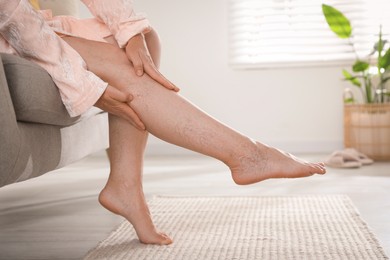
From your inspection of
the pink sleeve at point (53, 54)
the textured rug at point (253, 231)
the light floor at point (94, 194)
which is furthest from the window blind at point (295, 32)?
the pink sleeve at point (53, 54)

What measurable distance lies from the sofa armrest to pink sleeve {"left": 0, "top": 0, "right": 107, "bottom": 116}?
200 mm

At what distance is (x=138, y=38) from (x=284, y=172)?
0.47 meters

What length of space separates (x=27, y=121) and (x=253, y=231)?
677 millimetres

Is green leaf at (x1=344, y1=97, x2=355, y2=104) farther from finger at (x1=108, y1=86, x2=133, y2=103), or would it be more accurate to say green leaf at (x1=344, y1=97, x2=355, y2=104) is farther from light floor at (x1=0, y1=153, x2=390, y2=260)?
finger at (x1=108, y1=86, x2=133, y2=103)

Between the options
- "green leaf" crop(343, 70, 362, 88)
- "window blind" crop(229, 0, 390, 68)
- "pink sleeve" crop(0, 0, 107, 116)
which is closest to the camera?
"pink sleeve" crop(0, 0, 107, 116)

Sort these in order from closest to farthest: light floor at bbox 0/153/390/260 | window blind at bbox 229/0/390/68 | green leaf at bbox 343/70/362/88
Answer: light floor at bbox 0/153/390/260
green leaf at bbox 343/70/362/88
window blind at bbox 229/0/390/68

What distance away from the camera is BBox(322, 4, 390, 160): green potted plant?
3494mm

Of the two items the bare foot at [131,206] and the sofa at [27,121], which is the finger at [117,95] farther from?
the bare foot at [131,206]

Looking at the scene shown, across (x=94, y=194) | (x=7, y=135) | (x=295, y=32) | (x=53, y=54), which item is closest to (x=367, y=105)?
(x=295, y=32)

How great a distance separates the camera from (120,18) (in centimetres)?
155

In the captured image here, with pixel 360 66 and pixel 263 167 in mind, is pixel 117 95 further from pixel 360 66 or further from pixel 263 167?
pixel 360 66

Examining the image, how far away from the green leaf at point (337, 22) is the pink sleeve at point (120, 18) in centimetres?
226

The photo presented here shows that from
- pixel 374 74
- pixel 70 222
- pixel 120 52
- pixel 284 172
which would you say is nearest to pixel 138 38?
pixel 120 52

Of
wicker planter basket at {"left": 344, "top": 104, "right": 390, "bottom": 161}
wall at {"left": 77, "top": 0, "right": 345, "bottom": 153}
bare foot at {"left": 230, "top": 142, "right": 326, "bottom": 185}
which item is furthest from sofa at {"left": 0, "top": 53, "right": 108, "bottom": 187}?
wall at {"left": 77, "top": 0, "right": 345, "bottom": 153}
